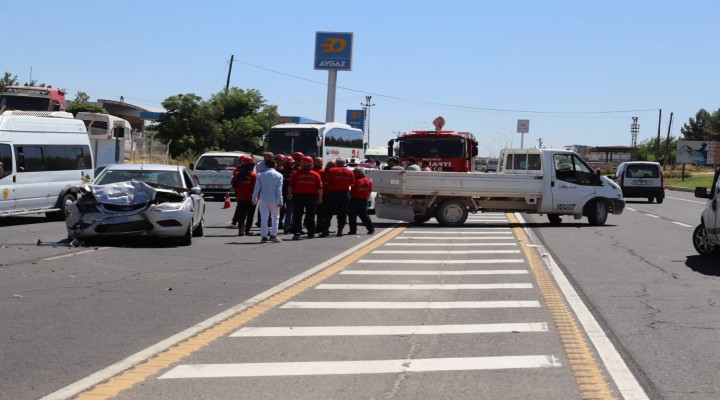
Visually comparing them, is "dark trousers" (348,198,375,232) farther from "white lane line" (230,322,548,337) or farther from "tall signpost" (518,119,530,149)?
"tall signpost" (518,119,530,149)

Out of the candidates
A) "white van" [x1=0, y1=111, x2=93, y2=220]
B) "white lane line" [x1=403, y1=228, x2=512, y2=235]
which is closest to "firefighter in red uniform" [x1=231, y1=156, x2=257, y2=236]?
"white lane line" [x1=403, y1=228, x2=512, y2=235]

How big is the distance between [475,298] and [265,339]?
3.50 meters

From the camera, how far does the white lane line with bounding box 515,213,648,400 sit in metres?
6.19

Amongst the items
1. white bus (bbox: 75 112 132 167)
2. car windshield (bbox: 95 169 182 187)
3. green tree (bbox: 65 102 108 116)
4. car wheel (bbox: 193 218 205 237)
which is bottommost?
car wheel (bbox: 193 218 205 237)

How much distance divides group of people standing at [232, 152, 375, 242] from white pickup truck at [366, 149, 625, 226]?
10.4ft

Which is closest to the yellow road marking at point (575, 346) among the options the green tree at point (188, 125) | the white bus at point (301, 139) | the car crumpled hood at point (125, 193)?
the car crumpled hood at point (125, 193)

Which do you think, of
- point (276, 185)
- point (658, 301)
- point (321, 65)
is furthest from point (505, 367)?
point (321, 65)

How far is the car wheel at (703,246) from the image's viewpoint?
15.2m

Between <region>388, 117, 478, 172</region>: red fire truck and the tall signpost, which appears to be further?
the tall signpost

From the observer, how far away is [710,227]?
14.1 metres

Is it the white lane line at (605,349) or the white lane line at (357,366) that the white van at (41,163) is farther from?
the white lane line at (357,366)

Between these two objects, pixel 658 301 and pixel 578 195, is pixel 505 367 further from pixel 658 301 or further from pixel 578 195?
pixel 578 195

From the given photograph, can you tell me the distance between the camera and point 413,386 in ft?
20.5

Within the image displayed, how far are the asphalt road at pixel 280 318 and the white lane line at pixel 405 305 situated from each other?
34cm
